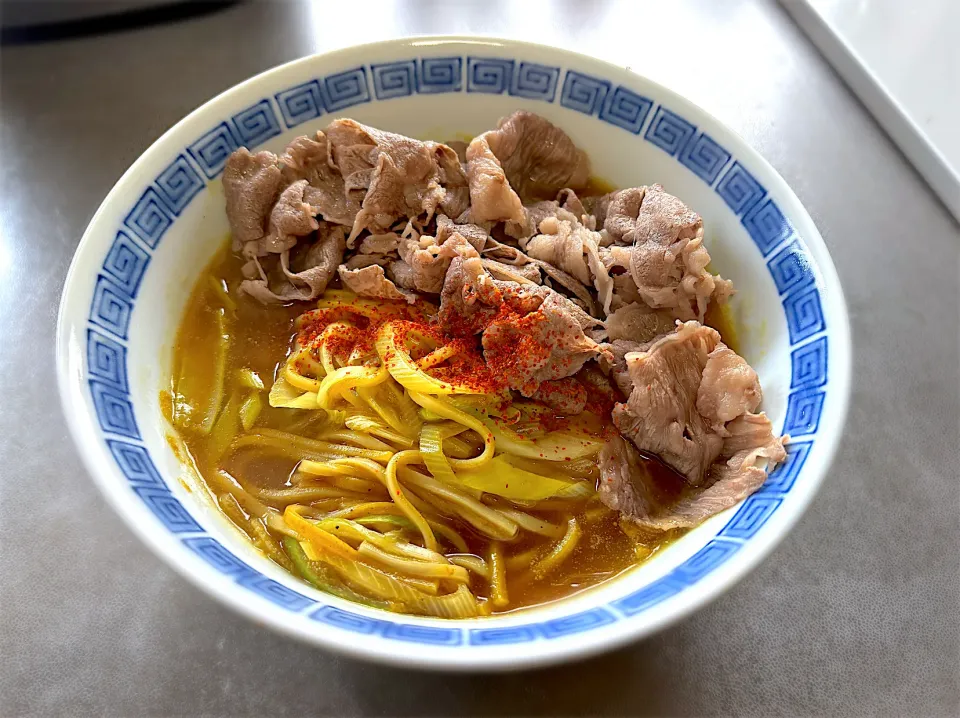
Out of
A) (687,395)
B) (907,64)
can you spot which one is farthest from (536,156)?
(907,64)

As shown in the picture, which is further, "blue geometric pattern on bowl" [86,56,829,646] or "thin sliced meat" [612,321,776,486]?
"thin sliced meat" [612,321,776,486]

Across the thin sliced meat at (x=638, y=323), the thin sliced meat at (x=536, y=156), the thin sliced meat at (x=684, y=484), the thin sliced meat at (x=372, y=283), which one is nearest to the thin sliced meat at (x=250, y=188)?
the thin sliced meat at (x=372, y=283)

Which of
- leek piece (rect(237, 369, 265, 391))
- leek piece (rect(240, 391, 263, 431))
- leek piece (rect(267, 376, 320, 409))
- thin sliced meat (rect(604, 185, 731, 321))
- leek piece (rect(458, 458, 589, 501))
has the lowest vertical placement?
leek piece (rect(240, 391, 263, 431))

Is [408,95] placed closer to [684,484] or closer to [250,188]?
[250,188]

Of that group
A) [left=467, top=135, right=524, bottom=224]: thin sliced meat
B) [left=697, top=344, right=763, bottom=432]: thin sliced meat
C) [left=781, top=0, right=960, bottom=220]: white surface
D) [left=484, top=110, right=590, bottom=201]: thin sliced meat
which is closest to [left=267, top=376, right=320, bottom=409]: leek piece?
[left=467, top=135, right=524, bottom=224]: thin sliced meat

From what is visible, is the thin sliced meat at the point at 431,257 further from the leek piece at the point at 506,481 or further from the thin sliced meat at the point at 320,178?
the leek piece at the point at 506,481

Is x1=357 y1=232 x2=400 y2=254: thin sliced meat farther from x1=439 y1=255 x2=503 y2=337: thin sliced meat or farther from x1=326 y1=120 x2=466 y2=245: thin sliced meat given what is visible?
x1=439 y1=255 x2=503 y2=337: thin sliced meat
